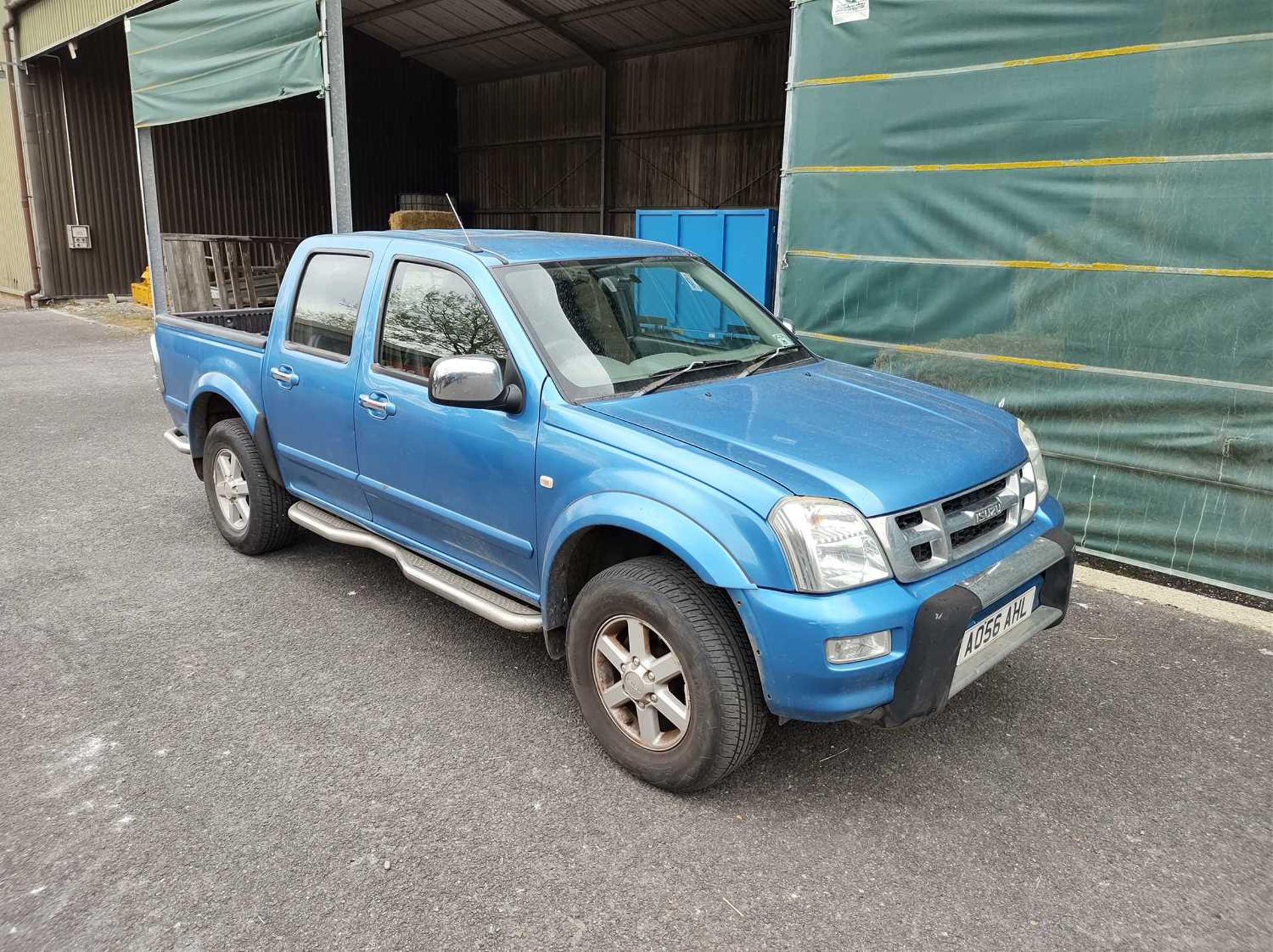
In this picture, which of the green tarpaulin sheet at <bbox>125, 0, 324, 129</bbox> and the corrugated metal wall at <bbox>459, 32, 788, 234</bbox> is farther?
the corrugated metal wall at <bbox>459, 32, 788, 234</bbox>

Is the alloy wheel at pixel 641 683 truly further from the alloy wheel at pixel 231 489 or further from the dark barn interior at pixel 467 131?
the dark barn interior at pixel 467 131

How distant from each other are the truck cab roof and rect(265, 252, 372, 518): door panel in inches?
12.0

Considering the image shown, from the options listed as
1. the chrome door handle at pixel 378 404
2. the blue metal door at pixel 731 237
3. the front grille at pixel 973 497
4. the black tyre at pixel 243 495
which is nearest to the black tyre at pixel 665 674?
the front grille at pixel 973 497

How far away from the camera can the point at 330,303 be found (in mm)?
4426

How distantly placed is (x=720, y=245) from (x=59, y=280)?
580 inches

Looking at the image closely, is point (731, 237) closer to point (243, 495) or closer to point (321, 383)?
point (243, 495)

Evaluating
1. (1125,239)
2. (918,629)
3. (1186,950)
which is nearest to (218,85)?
(1125,239)

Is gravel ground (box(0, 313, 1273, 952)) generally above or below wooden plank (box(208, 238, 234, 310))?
below

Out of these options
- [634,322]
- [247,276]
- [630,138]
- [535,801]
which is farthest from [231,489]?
[630,138]

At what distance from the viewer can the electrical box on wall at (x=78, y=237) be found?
18.0 metres

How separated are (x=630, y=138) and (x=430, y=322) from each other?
1605cm

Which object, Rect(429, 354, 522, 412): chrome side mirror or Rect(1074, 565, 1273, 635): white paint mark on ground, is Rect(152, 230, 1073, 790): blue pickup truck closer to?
Rect(429, 354, 522, 412): chrome side mirror

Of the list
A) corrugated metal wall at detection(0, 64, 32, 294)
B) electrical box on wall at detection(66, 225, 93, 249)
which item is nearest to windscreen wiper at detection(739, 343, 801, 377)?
electrical box on wall at detection(66, 225, 93, 249)

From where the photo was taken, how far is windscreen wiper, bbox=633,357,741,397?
137 inches
